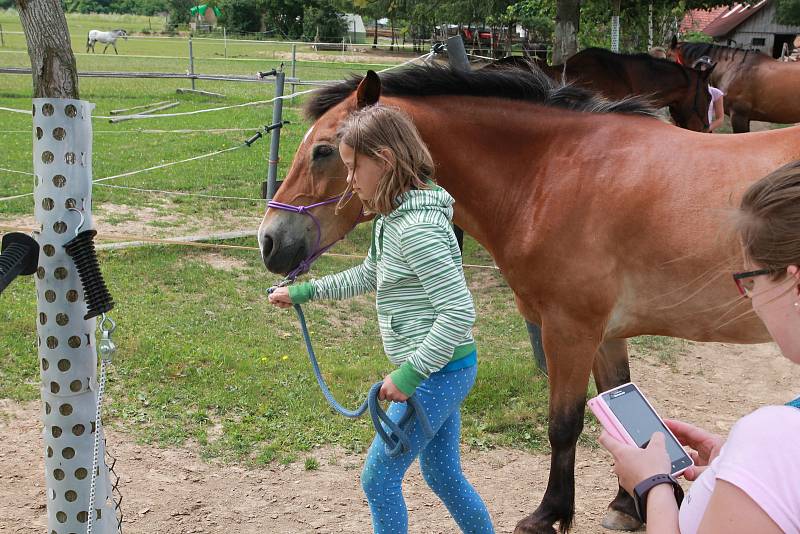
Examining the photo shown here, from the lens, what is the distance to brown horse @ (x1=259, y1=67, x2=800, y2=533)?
306 centimetres

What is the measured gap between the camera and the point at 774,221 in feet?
3.83

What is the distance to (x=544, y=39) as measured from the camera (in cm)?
4206

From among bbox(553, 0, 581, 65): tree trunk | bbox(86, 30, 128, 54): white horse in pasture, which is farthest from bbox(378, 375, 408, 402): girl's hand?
bbox(86, 30, 128, 54): white horse in pasture

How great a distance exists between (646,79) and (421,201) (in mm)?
6833

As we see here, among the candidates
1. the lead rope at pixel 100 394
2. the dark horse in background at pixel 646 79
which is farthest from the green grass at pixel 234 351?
the dark horse in background at pixel 646 79

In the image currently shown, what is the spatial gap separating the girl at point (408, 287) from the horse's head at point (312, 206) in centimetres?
51

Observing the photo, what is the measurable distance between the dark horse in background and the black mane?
3.92 m

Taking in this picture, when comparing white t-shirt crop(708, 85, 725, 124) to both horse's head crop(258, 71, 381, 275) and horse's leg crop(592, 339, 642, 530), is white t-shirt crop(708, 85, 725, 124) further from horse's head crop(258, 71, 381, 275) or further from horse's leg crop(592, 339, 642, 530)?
horse's head crop(258, 71, 381, 275)

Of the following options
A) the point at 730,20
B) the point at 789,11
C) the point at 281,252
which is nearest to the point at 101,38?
the point at 789,11

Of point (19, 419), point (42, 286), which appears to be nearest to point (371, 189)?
point (42, 286)

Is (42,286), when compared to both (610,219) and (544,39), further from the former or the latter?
(544,39)

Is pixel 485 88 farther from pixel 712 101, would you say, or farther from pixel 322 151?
pixel 712 101

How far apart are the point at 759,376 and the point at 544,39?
39.6 metres

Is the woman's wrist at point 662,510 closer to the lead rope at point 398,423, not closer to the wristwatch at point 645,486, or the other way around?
the wristwatch at point 645,486
